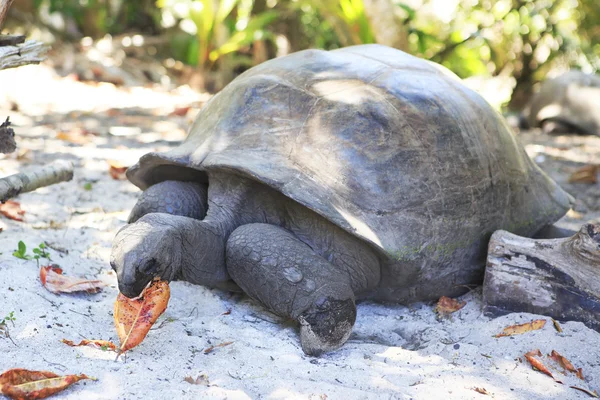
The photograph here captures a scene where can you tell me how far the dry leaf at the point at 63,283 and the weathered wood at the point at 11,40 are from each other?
890mm

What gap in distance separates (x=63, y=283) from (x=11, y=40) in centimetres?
97

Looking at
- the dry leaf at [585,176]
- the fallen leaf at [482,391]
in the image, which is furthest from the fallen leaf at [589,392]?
the dry leaf at [585,176]

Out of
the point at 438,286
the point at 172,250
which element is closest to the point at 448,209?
the point at 438,286

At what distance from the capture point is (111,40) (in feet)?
29.9

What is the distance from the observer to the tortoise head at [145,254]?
2088mm

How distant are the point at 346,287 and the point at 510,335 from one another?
676mm

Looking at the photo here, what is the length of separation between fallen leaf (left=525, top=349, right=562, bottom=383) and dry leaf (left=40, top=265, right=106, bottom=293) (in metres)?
1.69

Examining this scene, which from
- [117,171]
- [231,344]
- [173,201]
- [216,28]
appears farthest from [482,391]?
[216,28]

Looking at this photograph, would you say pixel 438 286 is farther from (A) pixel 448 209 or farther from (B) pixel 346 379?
(B) pixel 346 379

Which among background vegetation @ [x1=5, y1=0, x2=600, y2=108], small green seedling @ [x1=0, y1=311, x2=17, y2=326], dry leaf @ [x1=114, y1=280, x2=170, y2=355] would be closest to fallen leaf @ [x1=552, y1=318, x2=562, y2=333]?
dry leaf @ [x1=114, y1=280, x2=170, y2=355]

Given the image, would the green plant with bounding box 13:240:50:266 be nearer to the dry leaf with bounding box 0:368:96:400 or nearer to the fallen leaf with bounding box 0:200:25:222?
the fallen leaf with bounding box 0:200:25:222

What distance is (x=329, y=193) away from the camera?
2463mm

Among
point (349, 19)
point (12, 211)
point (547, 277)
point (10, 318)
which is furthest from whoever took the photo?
point (349, 19)

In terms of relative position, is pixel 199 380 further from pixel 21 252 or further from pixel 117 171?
pixel 117 171
